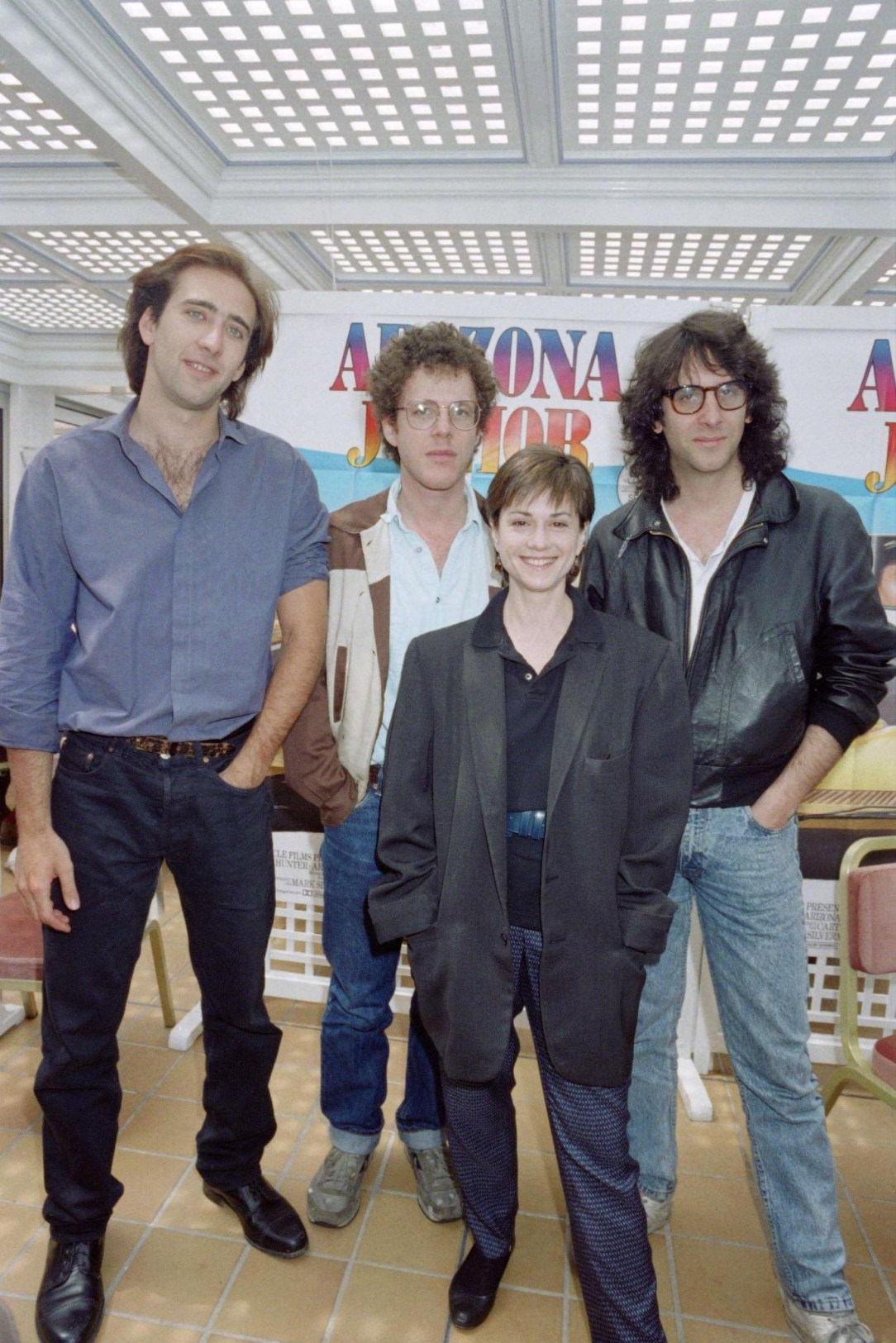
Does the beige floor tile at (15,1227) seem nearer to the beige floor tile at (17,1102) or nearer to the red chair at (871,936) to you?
the beige floor tile at (17,1102)

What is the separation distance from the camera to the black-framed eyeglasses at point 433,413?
5.98 feet

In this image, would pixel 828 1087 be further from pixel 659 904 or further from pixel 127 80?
pixel 127 80

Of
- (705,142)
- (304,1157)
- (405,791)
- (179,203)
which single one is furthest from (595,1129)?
(179,203)

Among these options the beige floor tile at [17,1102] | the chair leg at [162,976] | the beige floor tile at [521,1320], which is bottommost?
the beige floor tile at [521,1320]

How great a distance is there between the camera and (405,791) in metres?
1.61

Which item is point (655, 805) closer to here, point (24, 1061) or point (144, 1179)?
point (144, 1179)

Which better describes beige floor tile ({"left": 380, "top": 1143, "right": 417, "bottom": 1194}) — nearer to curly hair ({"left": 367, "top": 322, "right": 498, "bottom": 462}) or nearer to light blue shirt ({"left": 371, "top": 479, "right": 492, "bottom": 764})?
light blue shirt ({"left": 371, "top": 479, "right": 492, "bottom": 764})

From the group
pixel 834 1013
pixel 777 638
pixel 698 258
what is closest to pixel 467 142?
pixel 698 258

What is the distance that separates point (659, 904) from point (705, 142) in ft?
10.9

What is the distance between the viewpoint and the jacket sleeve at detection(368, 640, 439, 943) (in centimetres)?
159

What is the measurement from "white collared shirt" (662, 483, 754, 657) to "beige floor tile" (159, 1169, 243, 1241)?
1658 mm

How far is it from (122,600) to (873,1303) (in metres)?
2.13

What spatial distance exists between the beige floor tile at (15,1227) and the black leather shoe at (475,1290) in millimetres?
953

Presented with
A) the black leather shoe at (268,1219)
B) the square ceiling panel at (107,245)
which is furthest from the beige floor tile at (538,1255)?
the square ceiling panel at (107,245)
